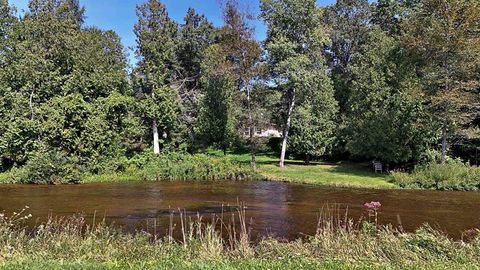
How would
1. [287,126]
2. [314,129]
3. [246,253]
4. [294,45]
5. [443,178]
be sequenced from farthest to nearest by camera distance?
[314,129] < [287,126] < [294,45] < [443,178] < [246,253]

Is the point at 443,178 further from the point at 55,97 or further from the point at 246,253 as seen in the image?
the point at 55,97

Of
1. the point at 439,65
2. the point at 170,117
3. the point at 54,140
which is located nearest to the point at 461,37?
the point at 439,65

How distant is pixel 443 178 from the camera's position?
79.5ft

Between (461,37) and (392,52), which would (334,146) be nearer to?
(392,52)

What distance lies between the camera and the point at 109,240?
9984 mm

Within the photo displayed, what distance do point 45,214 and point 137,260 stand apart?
9854 mm

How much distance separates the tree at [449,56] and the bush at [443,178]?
203 centimetres

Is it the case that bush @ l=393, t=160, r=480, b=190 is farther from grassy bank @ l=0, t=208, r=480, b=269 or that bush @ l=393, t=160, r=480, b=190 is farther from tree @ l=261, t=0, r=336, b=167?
grassy bank @ l=0, t=208, r=480, b=269

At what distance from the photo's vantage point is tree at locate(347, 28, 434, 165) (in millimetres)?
27547

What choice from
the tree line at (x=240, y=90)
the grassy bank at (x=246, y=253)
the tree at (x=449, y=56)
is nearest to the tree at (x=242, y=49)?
the tree line at (x=240, y=90)

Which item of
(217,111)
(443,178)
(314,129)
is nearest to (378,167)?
(314,129)

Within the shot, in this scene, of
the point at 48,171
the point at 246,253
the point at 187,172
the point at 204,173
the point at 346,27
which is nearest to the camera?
the point at 246,253

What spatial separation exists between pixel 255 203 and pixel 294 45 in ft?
51.5

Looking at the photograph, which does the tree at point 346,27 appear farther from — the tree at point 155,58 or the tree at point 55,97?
the tree at point 55,97
